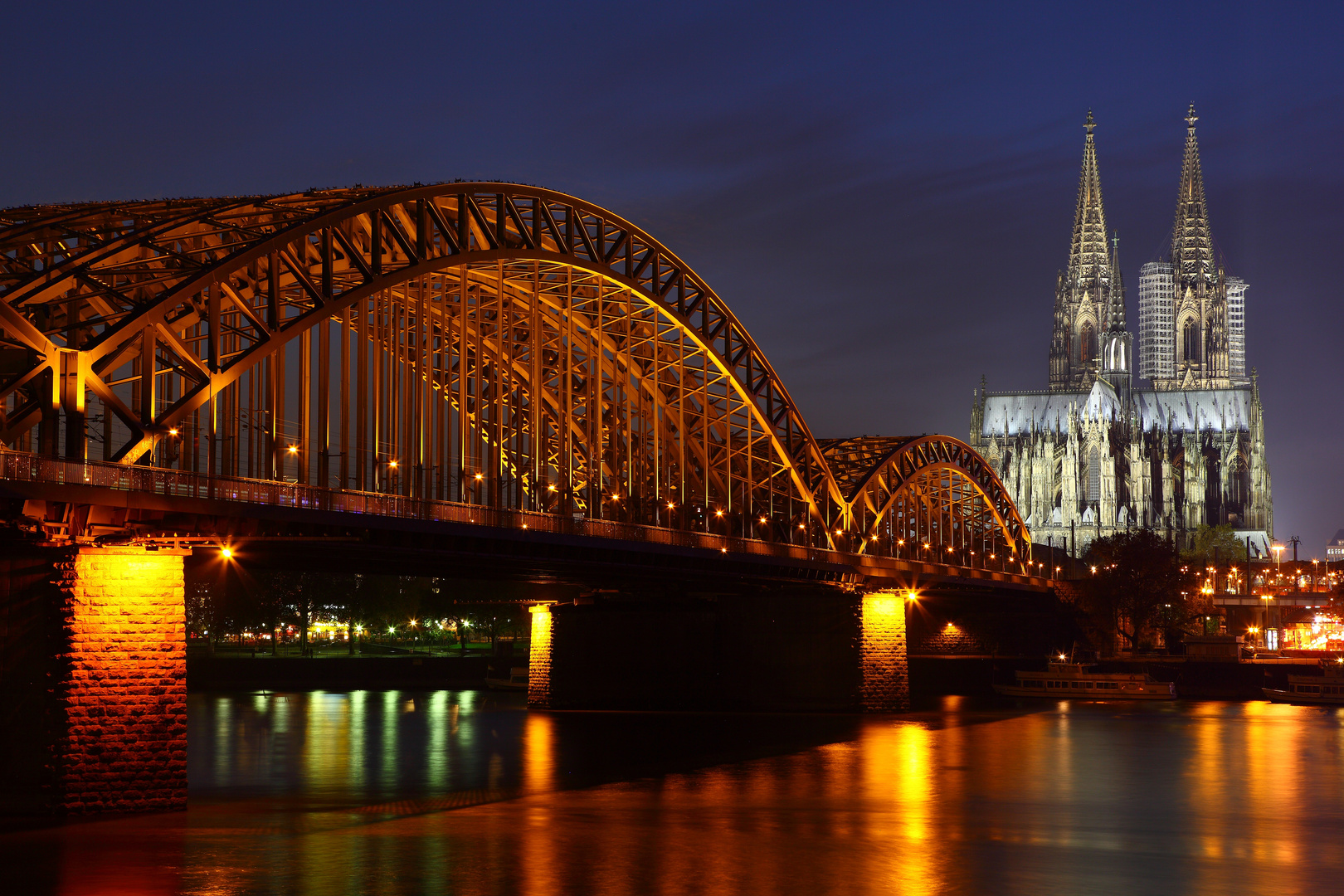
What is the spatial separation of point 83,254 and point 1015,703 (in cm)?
7514

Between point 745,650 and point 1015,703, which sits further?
point 1015,703

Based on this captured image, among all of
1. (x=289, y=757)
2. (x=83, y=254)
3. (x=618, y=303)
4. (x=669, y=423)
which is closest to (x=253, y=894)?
(x=83, y=254)

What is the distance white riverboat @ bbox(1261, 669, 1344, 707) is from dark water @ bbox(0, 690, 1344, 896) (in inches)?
878

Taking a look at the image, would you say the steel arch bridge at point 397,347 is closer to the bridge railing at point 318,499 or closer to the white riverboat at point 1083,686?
the bridge railing at point 318,499

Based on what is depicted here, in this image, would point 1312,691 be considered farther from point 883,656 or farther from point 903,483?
point 883,656

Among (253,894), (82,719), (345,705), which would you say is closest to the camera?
(253,894)

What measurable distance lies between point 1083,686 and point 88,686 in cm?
8476

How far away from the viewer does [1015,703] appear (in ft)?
352

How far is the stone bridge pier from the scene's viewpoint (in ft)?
286

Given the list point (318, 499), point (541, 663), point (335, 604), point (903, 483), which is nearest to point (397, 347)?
point (318, 499)

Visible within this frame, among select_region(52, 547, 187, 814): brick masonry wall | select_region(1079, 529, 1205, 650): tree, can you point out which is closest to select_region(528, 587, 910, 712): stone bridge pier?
select_region(52, 547, 187, 814): brick masonry wall

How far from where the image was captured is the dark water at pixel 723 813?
110 feet

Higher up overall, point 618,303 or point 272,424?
point 618,303

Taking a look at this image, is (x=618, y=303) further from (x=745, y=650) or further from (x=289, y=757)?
(x=289, y=757)
